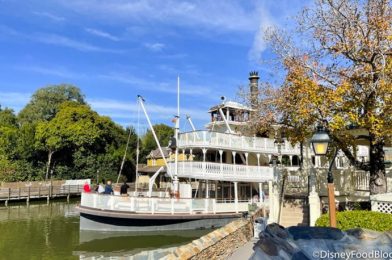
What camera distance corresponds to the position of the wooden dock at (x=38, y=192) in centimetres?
4388

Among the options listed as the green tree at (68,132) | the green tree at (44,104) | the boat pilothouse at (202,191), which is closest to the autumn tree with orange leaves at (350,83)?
the boat pilothouse at (202,191)

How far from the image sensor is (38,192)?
4647 cm

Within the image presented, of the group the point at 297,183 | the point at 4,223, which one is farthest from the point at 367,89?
the point at 4,223

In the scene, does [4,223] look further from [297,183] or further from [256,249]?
[256,249]

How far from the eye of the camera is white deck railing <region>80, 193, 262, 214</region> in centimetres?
2427

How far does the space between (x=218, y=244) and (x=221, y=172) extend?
17.4 meters

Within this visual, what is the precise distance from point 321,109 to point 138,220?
596 inches

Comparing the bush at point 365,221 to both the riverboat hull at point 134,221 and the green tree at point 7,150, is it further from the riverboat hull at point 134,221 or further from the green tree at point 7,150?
the green tree at point 7,150

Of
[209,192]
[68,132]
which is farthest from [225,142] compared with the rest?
[68,132]

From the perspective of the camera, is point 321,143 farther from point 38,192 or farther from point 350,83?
point 38,192

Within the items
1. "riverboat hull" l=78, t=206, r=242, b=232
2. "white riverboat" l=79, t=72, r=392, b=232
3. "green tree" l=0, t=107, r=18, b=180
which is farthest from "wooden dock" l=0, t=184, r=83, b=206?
"riverboat hull" l=78, t=206, r=242, b=232

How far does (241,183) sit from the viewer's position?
100ft

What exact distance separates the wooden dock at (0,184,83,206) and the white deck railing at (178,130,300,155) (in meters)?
24.4

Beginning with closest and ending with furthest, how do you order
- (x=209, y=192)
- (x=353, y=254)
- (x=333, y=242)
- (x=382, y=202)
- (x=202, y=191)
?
1. (x=353, y=254)
2. (x=333, y=242)
3. (x=382, y=202)
4. (x=209, y=192)
5. (x=202, y=191)
